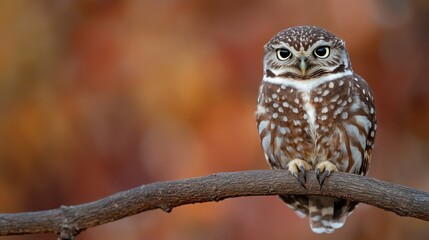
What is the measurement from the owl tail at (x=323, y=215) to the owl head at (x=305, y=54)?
26.4 inches

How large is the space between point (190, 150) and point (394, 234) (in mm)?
1279

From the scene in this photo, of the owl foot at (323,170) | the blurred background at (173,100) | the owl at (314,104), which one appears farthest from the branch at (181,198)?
the blurred background at (173,100)

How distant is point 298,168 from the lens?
4297 mm

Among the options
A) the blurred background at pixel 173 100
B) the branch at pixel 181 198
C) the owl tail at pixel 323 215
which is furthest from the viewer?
the blurred background at pixel 173 100

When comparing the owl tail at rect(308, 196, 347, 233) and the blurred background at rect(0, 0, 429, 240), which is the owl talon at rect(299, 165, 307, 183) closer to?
the owl tail at rect(308, 196, 347, 233)

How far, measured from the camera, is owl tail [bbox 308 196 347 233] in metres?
4.83

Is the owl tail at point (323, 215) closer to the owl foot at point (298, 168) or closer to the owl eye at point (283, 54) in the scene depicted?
the owl foot at point (298, 168)

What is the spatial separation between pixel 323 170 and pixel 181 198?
68 centimetres

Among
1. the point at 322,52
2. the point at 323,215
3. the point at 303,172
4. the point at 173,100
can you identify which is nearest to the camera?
the point at 303,172

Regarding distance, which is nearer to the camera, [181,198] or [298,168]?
[181,198]

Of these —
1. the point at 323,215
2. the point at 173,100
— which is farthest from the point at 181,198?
the point at 173,100

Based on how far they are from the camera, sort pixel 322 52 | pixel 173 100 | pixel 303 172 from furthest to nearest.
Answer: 1. pixel 173 100
2. pixel 322 52
3. pixel 303 172

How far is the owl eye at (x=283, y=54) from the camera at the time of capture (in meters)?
4.39

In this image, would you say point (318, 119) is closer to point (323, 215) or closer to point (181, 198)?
point (323, 215)
